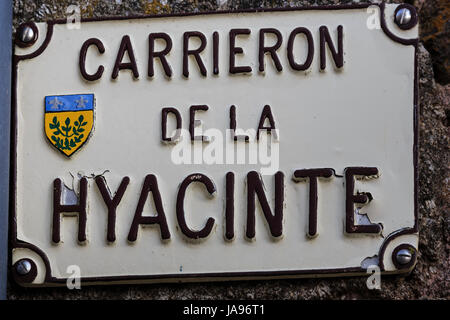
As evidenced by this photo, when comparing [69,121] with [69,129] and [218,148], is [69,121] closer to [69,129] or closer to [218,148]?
[69,129]

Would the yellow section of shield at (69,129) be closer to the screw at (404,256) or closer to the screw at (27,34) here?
the screw at (27,34)

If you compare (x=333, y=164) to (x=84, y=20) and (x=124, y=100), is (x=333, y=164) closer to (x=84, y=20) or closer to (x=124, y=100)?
(x=124, y=100)

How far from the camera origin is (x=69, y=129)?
67.9 inches

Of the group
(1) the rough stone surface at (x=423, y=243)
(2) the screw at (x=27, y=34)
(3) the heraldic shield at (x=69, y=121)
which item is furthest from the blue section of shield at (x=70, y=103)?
(1) the rough stone surface at (x=423, y=243)

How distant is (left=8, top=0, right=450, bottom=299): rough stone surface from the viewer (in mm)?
1648

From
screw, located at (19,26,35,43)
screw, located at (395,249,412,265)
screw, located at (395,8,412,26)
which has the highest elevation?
screw, located at (395,8,412,26)

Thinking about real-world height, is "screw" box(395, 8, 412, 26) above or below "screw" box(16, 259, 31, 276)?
above

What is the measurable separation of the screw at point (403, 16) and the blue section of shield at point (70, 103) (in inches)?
25.2

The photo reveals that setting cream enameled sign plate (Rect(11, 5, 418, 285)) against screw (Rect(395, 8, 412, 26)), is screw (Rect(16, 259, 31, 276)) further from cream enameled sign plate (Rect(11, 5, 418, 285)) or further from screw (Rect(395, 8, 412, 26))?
screw (Rect(395, 8, 412, 26))

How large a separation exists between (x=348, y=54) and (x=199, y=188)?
1.32 feet

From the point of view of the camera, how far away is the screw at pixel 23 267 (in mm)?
1693

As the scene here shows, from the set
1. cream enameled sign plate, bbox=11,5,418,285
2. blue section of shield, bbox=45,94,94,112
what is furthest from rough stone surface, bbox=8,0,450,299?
blue section of shield, bbox=45,94,94,112
